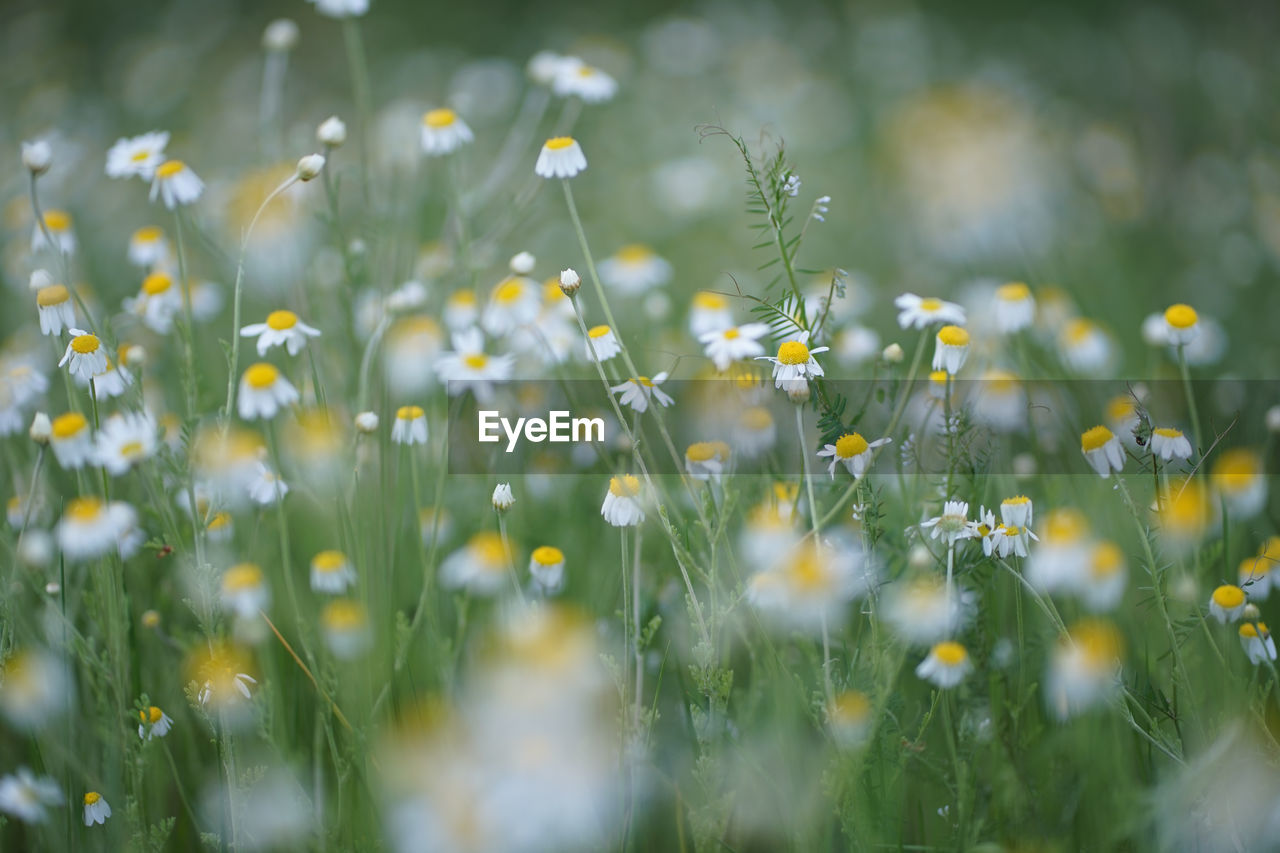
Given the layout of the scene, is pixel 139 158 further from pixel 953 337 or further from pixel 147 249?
pixel 953 337

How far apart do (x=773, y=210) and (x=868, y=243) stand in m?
2.29

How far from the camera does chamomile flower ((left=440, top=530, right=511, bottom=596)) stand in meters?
1.46

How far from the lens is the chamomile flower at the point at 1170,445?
143 centimetres

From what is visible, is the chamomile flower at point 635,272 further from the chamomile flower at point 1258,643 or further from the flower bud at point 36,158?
the chamomile flower at point 1258,643

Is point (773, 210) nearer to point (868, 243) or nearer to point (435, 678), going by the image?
point (435, 678)

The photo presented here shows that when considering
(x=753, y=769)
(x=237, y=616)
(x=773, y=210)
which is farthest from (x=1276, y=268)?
(x=237, y=616)

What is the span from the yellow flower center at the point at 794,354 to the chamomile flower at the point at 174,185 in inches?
44.9

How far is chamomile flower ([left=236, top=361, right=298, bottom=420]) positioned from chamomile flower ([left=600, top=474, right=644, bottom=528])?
2.20ft

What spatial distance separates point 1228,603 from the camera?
1354 millimetres

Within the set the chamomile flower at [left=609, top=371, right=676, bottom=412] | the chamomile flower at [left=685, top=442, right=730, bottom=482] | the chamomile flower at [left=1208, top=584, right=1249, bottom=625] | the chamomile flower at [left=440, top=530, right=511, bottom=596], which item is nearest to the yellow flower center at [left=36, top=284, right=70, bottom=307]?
the chamomile flower at [left=440, top=530, right=511, bottom=596]

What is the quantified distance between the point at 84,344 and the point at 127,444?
0.54 feet

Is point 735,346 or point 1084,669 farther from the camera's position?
point 735,346

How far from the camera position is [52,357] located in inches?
90.7

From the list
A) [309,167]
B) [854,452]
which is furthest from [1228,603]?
[309,167]
